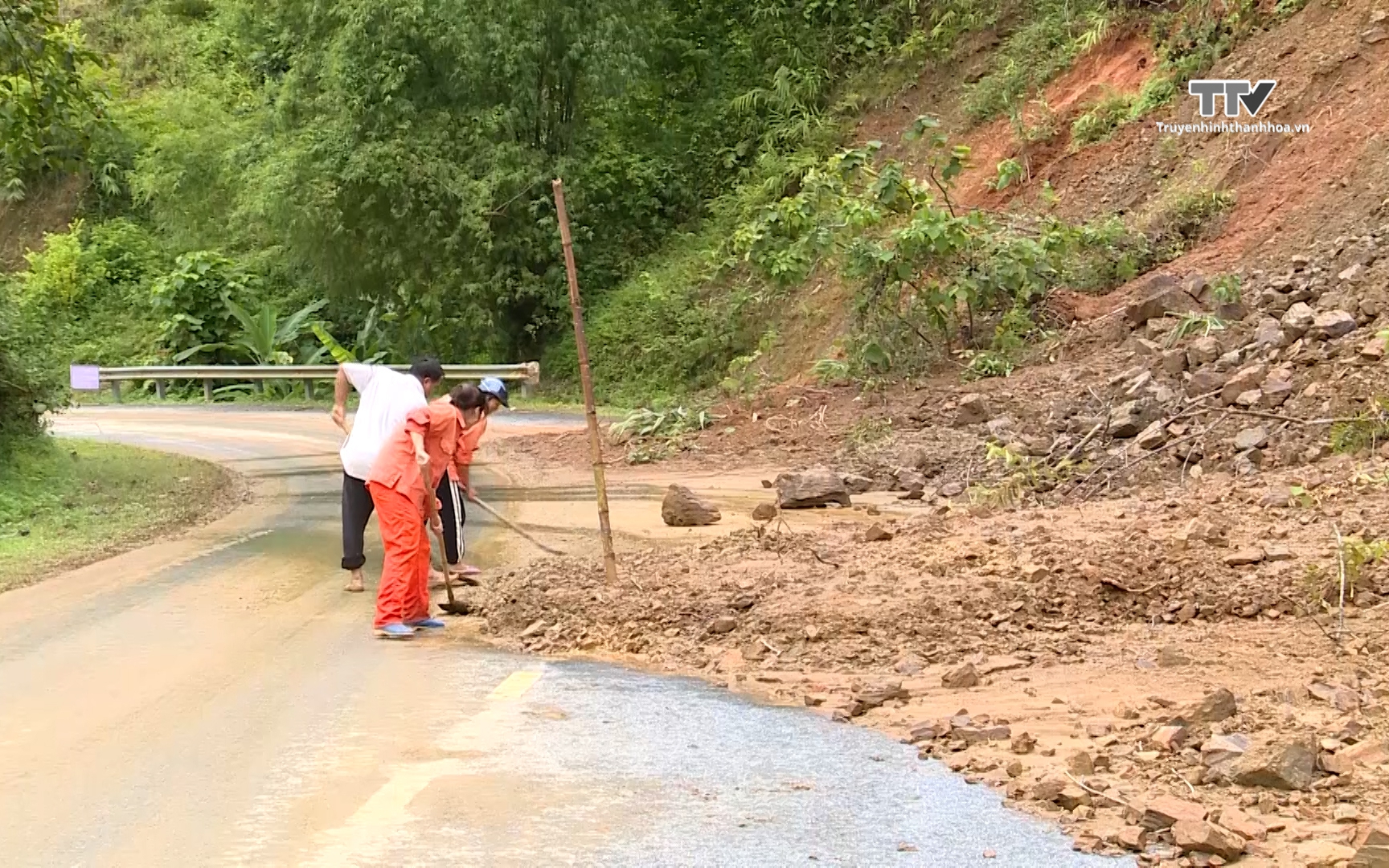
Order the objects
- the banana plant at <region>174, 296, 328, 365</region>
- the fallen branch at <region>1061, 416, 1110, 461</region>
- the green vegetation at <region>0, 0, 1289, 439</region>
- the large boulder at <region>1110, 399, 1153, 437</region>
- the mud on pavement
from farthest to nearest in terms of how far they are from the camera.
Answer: the banana plant at <region>174, 296, 328, 365</region>, the green vegetation at <region>0, 0, 1289, 439</region>, the large boulder at <region>1110, 399, 1153, 437</region>, the fallen branch at <region>1061, 416, 1110, 461</region>, the mud on pavement

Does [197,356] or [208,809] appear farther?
[197,356]

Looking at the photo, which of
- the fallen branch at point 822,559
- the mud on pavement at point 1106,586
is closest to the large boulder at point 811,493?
the mud on pavement at point 1106,586

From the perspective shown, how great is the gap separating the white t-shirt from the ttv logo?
44.3ft

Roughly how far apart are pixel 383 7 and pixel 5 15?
339 inches

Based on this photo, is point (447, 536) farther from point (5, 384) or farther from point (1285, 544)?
point (5, 384)

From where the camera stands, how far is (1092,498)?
34.5 feet

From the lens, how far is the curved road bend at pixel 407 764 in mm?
4746

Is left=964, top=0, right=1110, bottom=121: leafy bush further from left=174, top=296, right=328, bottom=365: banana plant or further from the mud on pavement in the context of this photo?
left=174, top=296, right=328, bottom=365: banana plant

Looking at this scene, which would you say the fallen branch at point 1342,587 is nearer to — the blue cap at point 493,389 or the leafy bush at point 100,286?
the blue cap at point 493,389

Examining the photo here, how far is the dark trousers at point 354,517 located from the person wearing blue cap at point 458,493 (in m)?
0.50

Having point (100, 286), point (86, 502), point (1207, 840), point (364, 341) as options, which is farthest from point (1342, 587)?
point (100, 286)

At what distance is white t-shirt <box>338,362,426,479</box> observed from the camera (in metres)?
8.28

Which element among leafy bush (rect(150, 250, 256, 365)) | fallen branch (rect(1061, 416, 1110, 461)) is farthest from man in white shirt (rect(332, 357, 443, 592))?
leafy bush (rect(150, 250, 256, 365))

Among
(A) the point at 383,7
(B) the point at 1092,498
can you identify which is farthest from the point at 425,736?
(A) the point at 383,7
